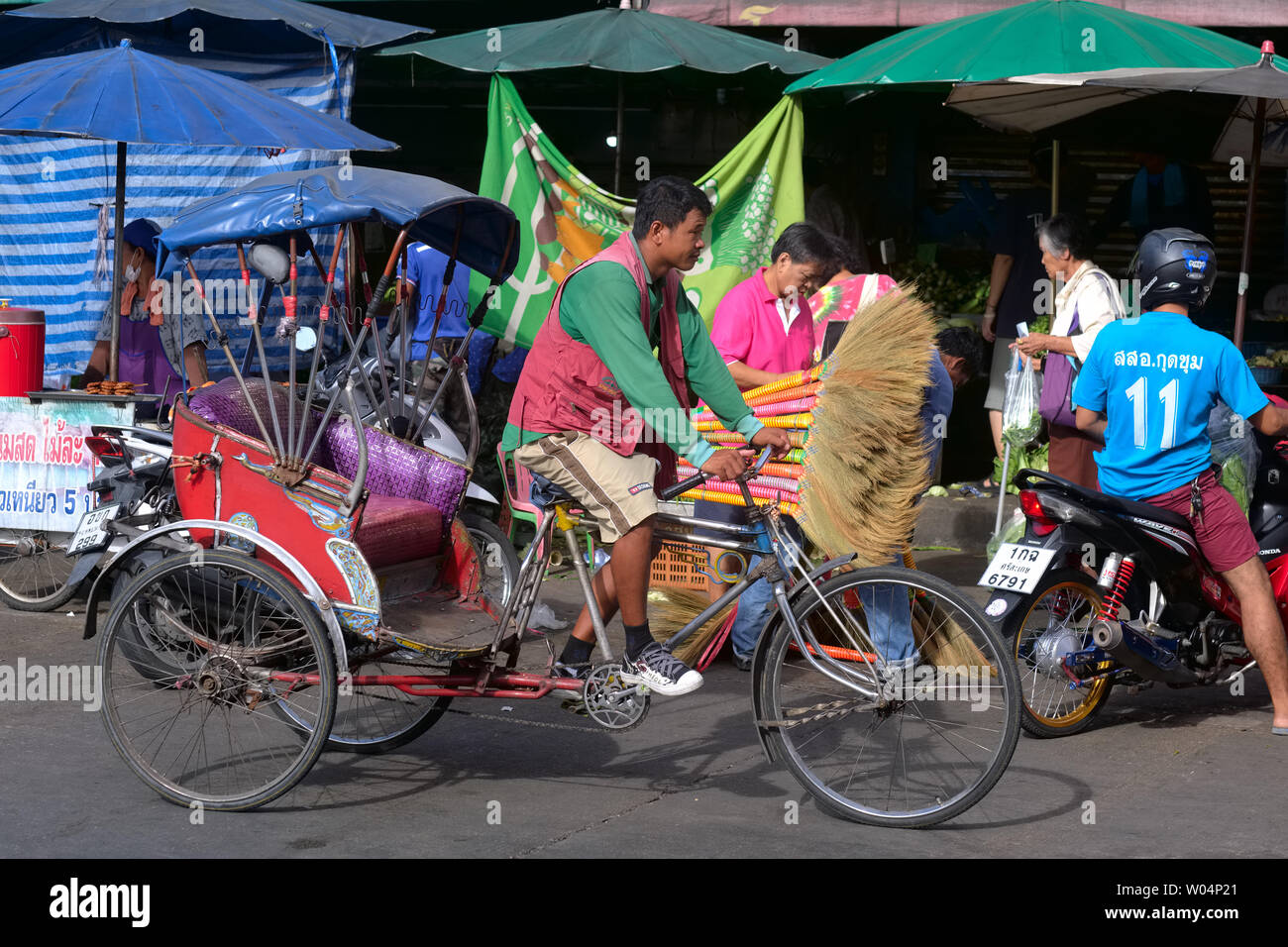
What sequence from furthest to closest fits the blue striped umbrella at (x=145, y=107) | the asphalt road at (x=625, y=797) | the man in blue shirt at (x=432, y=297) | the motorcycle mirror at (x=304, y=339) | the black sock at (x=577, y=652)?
the man in blue shirt at (x=432, y=297)
the blue striped umbrella at (x=145, y=107)
the black sock at (x=577, y=652)
the motorcycle mirror at (x=304, y=339)
the asphalt road at (x=625, y=797)

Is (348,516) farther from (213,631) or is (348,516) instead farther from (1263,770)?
(1263,770)

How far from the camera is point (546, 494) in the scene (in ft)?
15.8

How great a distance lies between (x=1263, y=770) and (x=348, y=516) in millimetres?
3202

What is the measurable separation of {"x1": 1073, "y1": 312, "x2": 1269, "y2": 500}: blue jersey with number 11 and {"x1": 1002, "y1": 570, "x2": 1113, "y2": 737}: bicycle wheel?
0.44 meters

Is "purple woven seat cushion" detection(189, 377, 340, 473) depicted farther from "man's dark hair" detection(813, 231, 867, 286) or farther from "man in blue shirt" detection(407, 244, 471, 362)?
"man in blue shirt" detection(407, 244, 471, 362)

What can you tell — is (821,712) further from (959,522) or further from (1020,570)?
(959,522)

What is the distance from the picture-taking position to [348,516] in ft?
15.5

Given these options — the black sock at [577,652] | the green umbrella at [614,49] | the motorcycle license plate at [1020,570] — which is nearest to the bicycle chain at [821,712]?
the black sock at [577,652]

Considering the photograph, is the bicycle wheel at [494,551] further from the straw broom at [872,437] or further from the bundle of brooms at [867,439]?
the straw broom at [872,437]

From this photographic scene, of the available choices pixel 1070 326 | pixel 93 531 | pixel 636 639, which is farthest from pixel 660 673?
pixel 1070 326

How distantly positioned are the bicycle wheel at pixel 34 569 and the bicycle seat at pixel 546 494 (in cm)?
348

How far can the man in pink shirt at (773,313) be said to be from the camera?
649 cm

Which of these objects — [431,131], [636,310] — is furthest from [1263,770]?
[431,131]

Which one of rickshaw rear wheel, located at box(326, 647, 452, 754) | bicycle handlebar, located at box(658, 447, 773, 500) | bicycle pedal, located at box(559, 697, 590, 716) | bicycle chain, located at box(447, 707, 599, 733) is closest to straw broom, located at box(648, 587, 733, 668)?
→ bicycle chain, located at box(447, 707, 599, 733)
